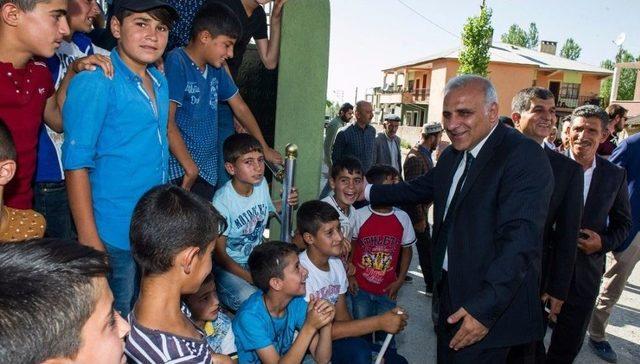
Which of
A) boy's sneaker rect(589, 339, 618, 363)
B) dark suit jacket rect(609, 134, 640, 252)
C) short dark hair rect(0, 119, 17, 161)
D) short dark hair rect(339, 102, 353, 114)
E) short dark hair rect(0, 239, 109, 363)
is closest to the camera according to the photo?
short dark hair rect(0, 239, 109, 363)

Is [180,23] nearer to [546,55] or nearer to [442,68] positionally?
[442,68]

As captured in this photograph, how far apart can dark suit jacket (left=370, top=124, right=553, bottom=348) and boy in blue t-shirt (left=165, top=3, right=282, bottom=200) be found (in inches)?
60.5

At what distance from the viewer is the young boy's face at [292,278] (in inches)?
95.9

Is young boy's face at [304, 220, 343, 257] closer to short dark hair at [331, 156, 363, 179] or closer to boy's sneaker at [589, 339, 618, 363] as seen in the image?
short dark hair at [331, 156, 363, 179]

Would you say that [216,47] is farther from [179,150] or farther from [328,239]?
[328,239]

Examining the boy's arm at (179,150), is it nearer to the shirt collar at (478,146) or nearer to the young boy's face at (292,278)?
the young boy's face at (292,278)

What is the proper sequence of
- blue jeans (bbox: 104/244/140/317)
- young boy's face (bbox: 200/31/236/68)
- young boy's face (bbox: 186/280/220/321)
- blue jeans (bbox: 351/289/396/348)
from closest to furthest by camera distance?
1. blue jeans (bbox: 104/244/140/317)
2. young boy's face (bbox: 186/280/220/321)
3. young boy's face (bbox: 200/31/236/68)
4. blue jeans (bbox: 351/289/396/348)

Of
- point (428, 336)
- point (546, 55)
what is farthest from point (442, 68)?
point (428, 336)

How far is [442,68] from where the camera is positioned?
37.5 m

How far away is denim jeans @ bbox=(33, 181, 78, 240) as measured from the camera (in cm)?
220

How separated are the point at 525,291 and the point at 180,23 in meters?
2.79

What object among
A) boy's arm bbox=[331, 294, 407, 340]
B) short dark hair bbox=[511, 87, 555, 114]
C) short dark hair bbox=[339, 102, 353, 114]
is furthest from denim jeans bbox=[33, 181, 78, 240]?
short dark hair bbox=[339, 102, 353, 114]

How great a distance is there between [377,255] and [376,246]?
0.08 metres

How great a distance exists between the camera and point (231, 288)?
2.80 m
